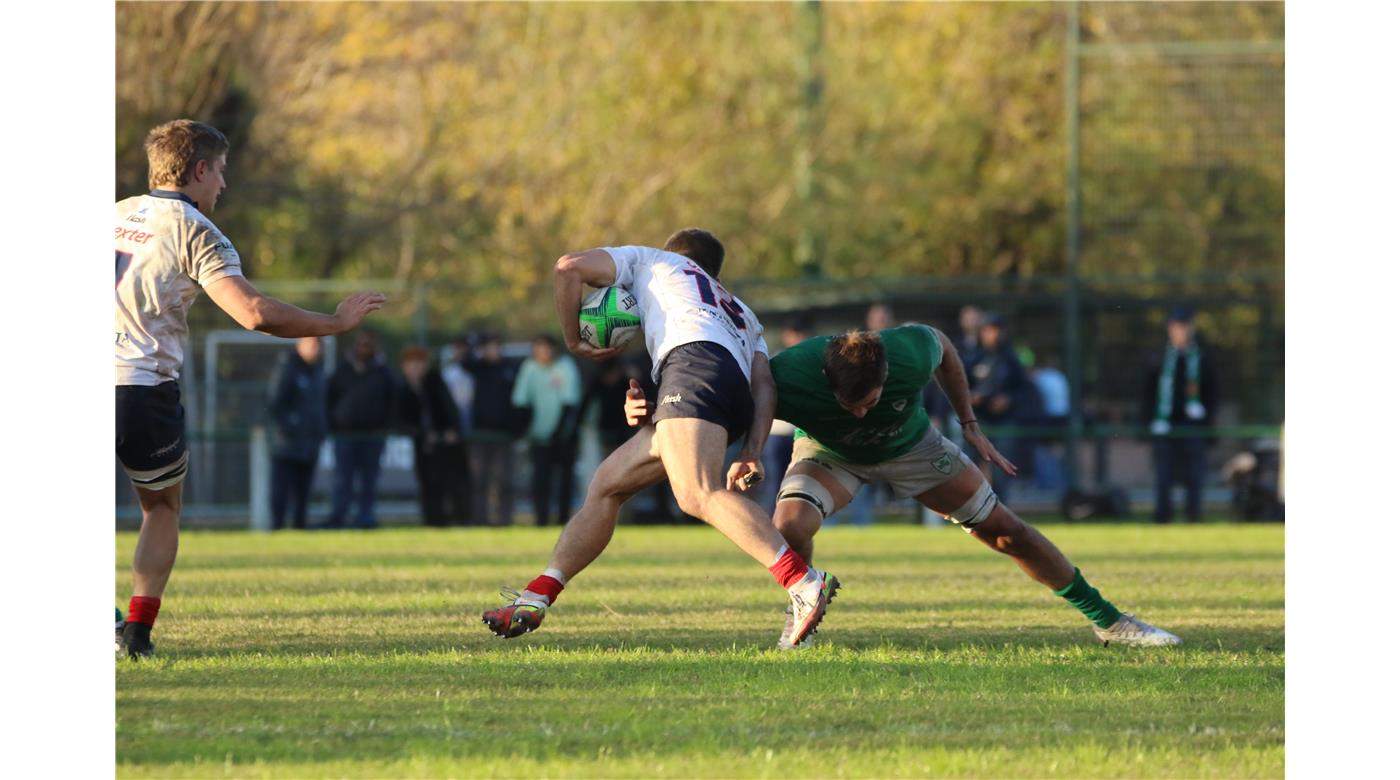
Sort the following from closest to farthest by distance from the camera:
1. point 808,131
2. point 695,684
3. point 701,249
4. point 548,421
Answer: point 695,684
point 701,249
point 548,421
point 808,131

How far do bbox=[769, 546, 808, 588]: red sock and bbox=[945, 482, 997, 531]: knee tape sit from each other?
2.92 feet

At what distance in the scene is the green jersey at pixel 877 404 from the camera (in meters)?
7.72

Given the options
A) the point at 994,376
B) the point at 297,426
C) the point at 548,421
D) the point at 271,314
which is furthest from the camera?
the point at 994,376

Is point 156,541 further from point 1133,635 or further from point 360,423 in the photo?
point 360,423

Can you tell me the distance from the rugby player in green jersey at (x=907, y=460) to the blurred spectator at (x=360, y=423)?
36.3ft

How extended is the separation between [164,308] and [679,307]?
196cm

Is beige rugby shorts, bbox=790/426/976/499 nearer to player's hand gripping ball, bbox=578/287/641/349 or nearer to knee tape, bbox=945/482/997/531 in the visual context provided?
knee tape, bbox=945/482/997/531

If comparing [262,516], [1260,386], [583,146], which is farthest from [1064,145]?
[262,516]

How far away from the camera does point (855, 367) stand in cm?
734

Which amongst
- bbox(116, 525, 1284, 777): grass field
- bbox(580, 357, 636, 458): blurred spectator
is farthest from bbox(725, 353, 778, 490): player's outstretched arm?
bbox(580, 357, 636, 458): blurred spectator

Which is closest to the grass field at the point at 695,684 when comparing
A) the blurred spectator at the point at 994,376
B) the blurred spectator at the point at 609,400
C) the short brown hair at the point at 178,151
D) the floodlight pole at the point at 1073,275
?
the short brown hair at the point at 178,151

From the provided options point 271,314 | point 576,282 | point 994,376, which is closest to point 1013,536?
point 576,282

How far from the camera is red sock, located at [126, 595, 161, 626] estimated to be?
729 cm
